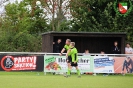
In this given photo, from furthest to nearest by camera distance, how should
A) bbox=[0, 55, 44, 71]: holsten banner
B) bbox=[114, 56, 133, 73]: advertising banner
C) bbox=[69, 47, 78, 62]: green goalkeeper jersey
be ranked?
bbox=[114, 56, 133, 73]: advertising banner < bbox=[0, 55, 44, 71]: holsten banner < bbox=[69, 47, 78, 62]: green goalkeeper jersey

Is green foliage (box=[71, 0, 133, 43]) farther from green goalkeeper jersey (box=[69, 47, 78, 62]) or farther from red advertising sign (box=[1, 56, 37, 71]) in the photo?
green goalkeeper jersey (box=[69, 47, 78, 62])

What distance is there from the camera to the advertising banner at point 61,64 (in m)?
30.5

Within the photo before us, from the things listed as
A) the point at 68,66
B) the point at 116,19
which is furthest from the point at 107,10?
the point at 68,66

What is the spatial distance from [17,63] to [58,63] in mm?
2424

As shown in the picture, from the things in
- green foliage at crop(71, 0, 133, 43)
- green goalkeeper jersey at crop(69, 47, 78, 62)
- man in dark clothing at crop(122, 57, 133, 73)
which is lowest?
man in dark clothing at crop(122, 57, 133, 73)

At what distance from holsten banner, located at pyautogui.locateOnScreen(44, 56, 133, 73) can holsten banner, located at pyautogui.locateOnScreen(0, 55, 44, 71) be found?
0.66 metres

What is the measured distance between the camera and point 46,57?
100 ft

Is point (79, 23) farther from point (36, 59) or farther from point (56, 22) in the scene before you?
point (36, 59)

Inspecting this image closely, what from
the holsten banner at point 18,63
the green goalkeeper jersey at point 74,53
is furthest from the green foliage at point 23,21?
the green goalkeeper jersey at point 74,53

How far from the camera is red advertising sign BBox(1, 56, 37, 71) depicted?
30.6 metres

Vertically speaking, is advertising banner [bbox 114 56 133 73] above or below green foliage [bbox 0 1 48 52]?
below

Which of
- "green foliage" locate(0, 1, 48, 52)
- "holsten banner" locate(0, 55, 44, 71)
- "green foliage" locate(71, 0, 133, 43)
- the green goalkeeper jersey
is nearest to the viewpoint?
the green goalkeeper jersey

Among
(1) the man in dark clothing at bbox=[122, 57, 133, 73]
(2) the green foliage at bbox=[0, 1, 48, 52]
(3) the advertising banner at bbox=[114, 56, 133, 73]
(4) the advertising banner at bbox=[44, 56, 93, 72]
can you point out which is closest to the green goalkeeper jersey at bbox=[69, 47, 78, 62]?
(4) the advertising banner at bbox=[44, 56, 93, 72]

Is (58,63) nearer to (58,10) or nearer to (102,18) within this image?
(102,18)
